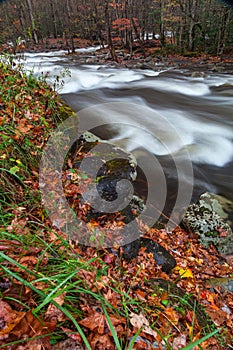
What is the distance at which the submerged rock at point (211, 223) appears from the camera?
3850 millimetres

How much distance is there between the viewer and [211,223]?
13.0 feet

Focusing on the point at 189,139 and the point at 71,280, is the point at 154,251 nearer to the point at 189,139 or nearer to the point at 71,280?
the point at 71,280

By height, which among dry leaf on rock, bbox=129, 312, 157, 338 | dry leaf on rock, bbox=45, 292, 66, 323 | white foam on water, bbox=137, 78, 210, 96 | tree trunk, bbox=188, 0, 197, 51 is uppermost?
tree trunk, bbox=188, 0, 197, 51

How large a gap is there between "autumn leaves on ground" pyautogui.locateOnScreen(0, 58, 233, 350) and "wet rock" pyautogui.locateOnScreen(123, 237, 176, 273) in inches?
3.8

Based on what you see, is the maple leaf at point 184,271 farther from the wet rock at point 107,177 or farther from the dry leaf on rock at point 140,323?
the dry leaf on rock at point 140,323

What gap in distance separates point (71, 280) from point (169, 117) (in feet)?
24.2

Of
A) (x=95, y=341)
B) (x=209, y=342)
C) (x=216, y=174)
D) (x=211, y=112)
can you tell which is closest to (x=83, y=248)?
(x=95, y=341)

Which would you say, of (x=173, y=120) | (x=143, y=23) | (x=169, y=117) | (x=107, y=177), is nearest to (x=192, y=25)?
(x=143, y=23)

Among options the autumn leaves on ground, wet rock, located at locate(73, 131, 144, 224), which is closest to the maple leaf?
the autumn leaves on ground

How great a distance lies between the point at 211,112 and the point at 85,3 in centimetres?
2874

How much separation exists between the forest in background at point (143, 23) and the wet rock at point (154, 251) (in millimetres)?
5050

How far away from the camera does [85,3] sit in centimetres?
2848

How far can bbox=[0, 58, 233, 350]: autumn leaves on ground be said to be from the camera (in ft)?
4.56

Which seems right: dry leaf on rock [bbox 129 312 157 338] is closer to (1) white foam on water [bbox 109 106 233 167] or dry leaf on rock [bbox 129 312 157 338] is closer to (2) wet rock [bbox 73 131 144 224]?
(2) wet rock [bbox 73 131 144 224]
